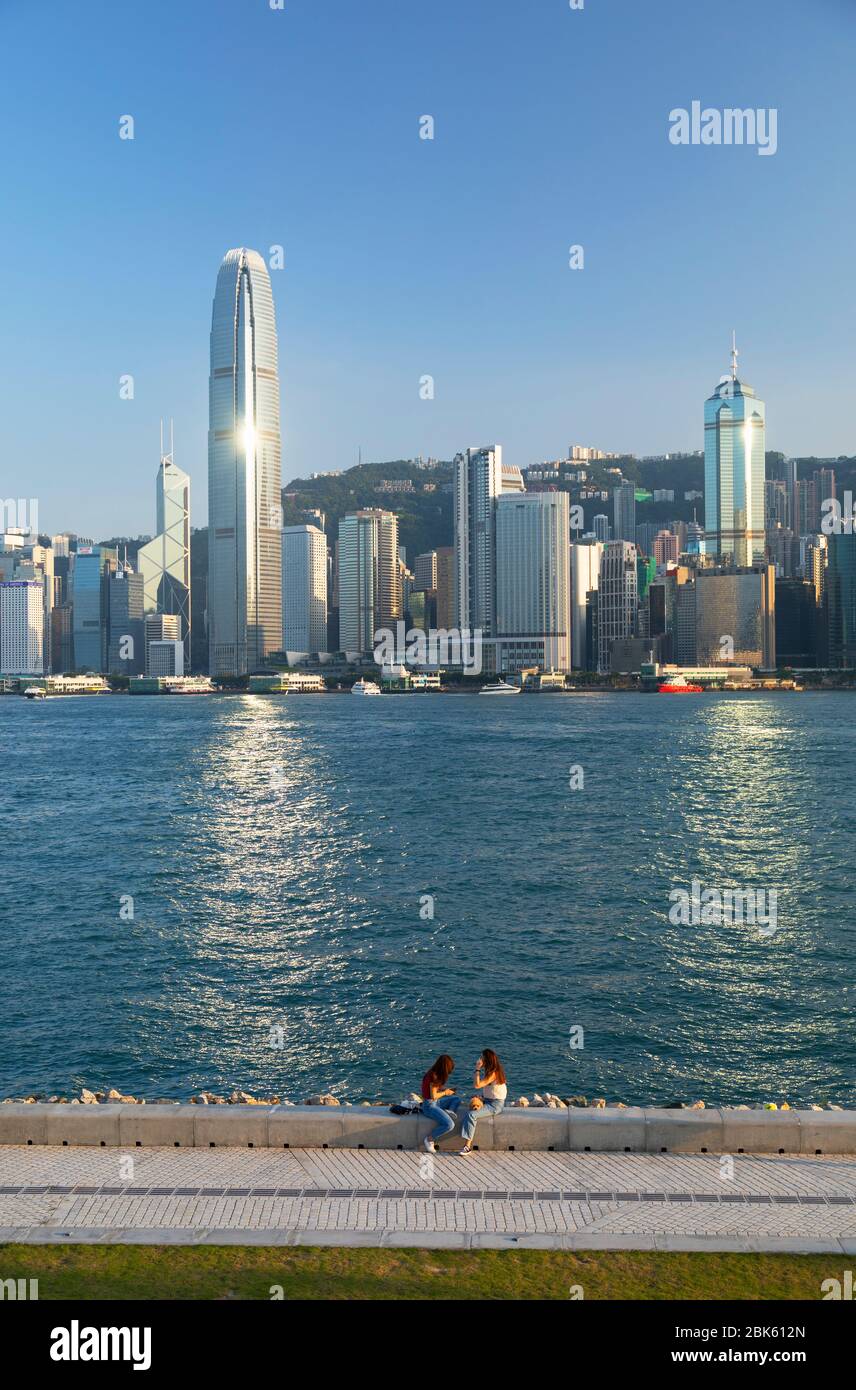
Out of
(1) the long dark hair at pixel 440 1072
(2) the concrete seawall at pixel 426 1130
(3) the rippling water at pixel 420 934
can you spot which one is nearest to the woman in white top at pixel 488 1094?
(2) the concrete seawall at pixel 426 1130

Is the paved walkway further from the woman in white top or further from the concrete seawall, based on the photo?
the woman in white top

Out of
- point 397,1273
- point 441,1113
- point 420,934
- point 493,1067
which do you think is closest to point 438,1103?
point 441,1113

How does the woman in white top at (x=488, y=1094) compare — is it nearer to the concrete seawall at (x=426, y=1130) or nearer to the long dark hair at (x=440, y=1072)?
the concrete seawall at (x=426, y=1130)

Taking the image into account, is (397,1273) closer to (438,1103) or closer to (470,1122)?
(470,1122)

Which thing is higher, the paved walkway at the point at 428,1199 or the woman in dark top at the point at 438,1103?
the woman in dark top at the point at 438,1103

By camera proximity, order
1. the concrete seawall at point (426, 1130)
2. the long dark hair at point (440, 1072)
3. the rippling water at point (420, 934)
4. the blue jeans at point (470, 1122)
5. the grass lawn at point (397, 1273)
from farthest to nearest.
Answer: the rippling water at point (420, 934)
the long dark hair at point (440, 1072)
the blue jeans at point (470, 1122)
the concrete seawall at point (426, 1130)
the grass lawn at point (397, 1273)
